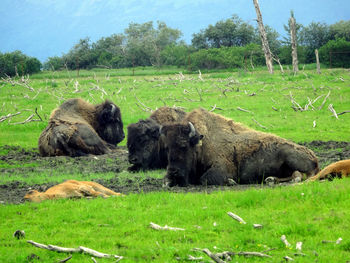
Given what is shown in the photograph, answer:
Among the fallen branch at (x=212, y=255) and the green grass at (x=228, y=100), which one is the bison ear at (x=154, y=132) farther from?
the fallen branch at (x=212, y=255)

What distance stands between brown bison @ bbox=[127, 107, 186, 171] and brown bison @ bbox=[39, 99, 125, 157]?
11.4ft

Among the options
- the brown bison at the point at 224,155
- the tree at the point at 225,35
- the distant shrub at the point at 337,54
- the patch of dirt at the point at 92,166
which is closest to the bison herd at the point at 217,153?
the brown bison at the point at 224,155

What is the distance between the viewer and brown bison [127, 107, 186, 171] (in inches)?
579

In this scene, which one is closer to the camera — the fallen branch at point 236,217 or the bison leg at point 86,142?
the fallen branch at point 236,217

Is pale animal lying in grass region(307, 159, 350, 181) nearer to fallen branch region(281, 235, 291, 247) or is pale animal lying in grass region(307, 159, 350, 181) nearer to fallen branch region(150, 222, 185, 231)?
fallen branch region(281, 235, 291, 247)

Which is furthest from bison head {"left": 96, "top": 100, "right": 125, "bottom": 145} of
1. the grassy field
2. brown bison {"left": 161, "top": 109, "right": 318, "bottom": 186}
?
brown bison {"left": 161, "top": 109, "right": 318, "bottom": 186}

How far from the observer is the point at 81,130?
58.9 feet

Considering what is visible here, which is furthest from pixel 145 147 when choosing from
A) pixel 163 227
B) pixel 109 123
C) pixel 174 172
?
pixel 163 227

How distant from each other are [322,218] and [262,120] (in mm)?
16281

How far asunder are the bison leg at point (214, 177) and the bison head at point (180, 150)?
402 mm

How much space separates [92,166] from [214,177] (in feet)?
15.8

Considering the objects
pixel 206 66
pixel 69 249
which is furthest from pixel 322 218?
pixel 206 66

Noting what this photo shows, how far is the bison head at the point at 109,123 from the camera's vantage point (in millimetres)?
19453

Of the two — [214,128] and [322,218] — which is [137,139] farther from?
[322,218]
